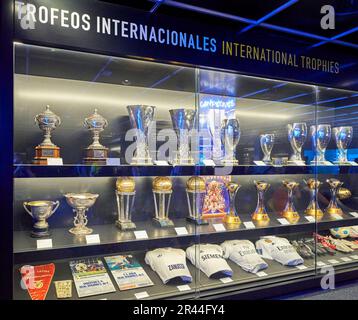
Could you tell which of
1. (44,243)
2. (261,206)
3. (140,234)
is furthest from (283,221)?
(44,243)

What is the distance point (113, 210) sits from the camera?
6.72 ft

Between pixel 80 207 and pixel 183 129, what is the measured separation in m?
0.82

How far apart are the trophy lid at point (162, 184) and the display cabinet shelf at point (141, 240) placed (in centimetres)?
23

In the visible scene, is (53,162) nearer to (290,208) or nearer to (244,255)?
(244,255)

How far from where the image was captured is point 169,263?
74.7 inches

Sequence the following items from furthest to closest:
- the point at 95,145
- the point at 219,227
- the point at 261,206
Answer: the point at 261,206 → the point at 219,227 → the point at 95,145

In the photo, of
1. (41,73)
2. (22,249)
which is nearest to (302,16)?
(41,73)

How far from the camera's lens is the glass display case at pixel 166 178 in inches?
66.7

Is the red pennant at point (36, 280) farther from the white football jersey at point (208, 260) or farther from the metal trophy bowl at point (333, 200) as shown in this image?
the metal trophy bowl at point (333, 200)

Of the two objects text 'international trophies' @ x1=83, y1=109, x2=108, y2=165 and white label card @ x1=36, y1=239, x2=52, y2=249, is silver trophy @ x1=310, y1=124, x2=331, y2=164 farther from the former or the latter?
white label card @ x1=36, y1=239, x2=52, y2=249

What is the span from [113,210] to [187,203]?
0.52 meters

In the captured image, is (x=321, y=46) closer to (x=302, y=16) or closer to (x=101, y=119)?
(x=302, y=16)

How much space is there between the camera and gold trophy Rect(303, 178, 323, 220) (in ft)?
7.65

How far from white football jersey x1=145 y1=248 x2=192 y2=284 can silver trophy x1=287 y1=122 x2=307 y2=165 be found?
3.91 ft
